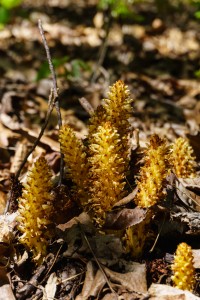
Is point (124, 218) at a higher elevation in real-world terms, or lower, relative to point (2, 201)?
lower

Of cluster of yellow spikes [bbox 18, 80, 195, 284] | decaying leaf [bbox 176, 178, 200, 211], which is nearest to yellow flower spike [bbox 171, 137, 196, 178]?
decaying leaf [bbox 176, 178, 200, 211]

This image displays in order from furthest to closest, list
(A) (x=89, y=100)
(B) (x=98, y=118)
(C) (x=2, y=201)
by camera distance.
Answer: (A) (x=89, y=100), (C) (x=2, y=201), (B) (x=98, y=118)

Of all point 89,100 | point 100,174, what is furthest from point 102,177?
point 89,100

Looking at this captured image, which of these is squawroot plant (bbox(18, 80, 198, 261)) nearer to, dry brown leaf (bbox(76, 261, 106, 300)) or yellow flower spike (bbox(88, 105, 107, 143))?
yellow flower spike (bbox(88, 105, 107, 143))

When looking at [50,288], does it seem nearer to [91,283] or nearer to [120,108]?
[91,283]

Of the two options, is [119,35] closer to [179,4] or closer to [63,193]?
[179,4]

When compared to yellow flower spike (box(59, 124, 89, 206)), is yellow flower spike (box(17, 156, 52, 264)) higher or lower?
lower
